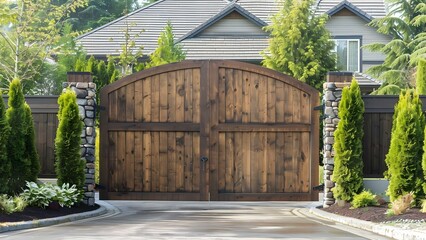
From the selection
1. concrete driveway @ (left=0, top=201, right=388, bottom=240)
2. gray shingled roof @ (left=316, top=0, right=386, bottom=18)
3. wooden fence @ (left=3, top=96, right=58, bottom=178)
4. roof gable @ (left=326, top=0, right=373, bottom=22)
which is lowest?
concrete driveway @ (left=0, top=201, right=388, bottom=240)

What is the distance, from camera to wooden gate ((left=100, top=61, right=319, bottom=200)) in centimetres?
1997

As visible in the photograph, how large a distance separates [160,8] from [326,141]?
86.2ft

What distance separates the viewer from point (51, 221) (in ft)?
51.6

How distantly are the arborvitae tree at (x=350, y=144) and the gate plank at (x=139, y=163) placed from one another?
4.09 m

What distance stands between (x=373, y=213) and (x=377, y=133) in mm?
3190

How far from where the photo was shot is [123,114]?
20016 mm

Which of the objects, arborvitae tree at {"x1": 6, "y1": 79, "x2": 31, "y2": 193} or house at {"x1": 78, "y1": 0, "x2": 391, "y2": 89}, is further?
house at {"x1": 78, "y1": 0, "x2": 391, "y2": 89}

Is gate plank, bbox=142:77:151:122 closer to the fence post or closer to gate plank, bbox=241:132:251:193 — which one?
gate plank, bbox=241:132:251:193

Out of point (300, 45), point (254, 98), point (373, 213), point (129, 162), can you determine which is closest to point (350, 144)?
point (373, 213)

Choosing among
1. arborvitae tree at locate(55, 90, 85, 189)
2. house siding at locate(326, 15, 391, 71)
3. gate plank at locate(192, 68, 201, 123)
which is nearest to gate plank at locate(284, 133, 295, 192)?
gate plank at locate(192, 68, 201, 123)

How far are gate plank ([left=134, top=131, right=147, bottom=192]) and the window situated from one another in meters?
21.7

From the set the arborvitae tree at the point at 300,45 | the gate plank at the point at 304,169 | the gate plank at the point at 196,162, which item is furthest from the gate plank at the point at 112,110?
the arborvitae tree at the point at 300,45

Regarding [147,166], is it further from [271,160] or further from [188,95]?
[271,160]

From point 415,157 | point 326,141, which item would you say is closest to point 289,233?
point 415,157
